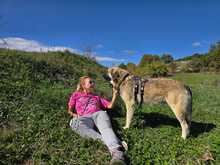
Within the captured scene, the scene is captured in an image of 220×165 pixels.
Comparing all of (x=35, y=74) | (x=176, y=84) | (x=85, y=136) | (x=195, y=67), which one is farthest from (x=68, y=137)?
(x=195, y=67)

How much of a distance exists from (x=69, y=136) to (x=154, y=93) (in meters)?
2.37

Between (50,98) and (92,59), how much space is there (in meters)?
13.3

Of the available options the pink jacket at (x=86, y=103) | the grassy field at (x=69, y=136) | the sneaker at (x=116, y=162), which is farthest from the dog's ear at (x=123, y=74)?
the sneaker at (x=116, y=162)

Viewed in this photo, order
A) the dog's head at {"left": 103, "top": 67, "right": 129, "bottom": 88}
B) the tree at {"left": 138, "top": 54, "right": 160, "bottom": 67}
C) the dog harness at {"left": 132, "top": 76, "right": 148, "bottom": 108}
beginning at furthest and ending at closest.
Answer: the tree at {"left": 138, "top": 54, "right": 160, "bottom": 67} → the dog's head at {"left": 103, "top": 67, "right": 129, "bottom": 88} → the dog harness at {"left": 132, "top": 76, "right": 148, "bottom": 108}

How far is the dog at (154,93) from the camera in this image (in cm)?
788

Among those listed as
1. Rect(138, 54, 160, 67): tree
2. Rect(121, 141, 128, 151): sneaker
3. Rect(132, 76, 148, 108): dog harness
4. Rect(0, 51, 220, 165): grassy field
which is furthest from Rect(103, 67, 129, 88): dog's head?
Rect(138, 54, 160, 67): tree

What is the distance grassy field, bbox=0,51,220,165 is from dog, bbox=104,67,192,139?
42cm

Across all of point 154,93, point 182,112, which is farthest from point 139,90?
point 182,112

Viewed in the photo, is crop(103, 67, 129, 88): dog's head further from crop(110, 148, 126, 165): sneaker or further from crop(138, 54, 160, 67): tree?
crop(138, 54, 160, 67): tree

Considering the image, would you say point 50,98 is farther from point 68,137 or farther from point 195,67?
point 195,67

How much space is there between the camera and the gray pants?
6564 millimetres

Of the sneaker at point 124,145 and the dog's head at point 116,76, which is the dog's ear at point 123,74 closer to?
the dog's head at point 116,76

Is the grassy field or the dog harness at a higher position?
the dog harness

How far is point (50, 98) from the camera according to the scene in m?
9.40
